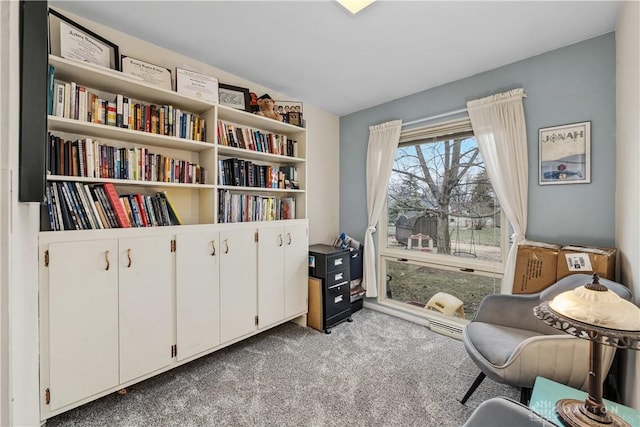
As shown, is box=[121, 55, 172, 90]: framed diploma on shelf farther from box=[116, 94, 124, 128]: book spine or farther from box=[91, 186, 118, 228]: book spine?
box=[91, 186, 118, 228]: book spine

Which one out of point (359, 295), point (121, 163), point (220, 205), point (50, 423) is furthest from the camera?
point (359, 295)

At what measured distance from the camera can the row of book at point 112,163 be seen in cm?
158

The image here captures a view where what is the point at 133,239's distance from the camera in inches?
68.4

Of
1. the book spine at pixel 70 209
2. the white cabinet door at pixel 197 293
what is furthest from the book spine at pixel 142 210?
the book spine at pixel 70 209

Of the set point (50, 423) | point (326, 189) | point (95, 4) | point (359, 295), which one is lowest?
point (50, 423)

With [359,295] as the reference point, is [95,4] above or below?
above

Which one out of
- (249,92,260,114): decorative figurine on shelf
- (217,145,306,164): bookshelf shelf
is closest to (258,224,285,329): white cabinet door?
(217,145,306,164): bookshelf shelf

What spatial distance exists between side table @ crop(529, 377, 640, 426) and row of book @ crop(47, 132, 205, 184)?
2.40m

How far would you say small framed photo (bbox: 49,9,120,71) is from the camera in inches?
63.1

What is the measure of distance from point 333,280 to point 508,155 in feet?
6.38

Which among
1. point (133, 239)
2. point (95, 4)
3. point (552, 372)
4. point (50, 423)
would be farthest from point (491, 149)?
point (50, 423)

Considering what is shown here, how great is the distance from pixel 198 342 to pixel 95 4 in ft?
7.65

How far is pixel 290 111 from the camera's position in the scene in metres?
2.85

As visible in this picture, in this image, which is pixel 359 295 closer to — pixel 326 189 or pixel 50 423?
pixel 326 189
